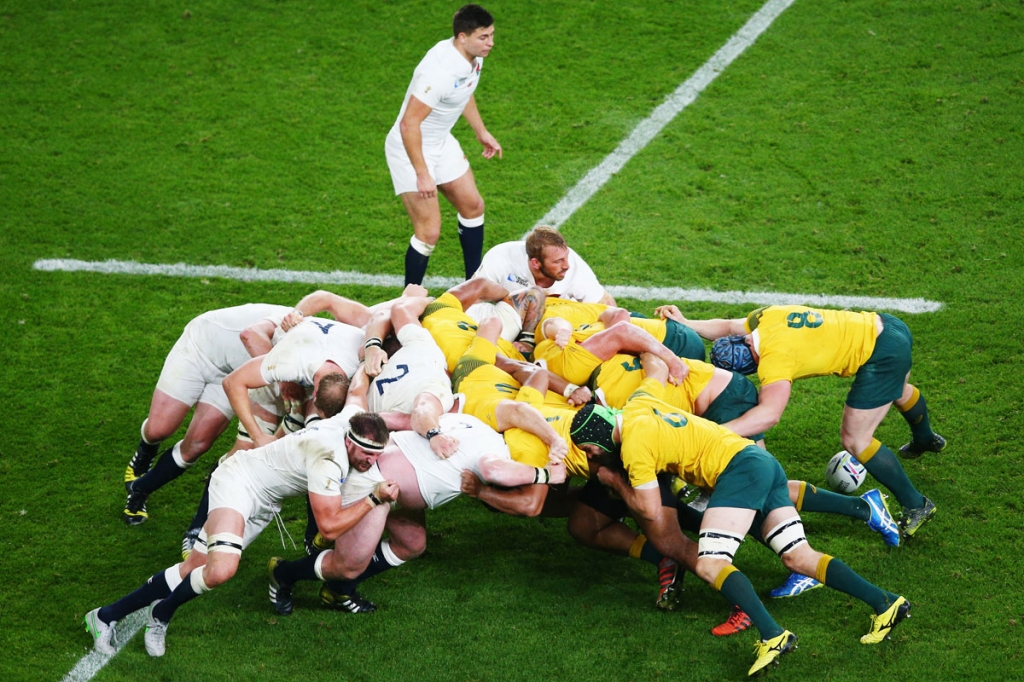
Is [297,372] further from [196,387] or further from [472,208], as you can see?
[472,208]

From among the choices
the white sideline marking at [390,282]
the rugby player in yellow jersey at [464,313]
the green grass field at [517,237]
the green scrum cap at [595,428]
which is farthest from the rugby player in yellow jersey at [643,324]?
the white sideline marking at [390,282]

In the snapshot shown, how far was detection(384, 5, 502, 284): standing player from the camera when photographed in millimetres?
7668

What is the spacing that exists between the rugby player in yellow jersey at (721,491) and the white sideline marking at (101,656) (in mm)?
2593

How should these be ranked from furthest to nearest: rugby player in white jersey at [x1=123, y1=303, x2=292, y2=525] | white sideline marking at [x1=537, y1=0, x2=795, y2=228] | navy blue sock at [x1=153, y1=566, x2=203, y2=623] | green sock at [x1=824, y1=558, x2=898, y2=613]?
white sideline marking at [x1=537, y1=0, x2=795, y2=228]
rugby player in white jersey at [x1=123, y1=303, x2=292, y2=525]
navy blue sock at [x1=153, y1=566, x2=203, y2=623]
green sock at [x1=824, y1=558, x2=898, y2=613]

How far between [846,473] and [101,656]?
4214mm

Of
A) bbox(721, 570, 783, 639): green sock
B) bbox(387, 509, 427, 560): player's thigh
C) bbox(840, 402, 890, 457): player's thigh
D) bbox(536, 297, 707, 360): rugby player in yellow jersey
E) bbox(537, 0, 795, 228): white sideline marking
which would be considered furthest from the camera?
bbox(537, 0, 795, 228): white sideline marking

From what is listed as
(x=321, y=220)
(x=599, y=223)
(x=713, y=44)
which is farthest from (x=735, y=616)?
(x=713, y=44)

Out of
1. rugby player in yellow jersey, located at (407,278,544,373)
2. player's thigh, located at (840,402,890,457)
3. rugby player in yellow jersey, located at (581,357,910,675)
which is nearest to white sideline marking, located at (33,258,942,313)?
rugby player in yellow jersey, located at (407,278,544,373)

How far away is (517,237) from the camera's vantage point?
9.20 m

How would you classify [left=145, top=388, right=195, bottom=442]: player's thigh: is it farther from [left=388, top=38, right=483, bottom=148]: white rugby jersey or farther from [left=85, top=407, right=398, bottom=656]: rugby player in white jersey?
[left=388, top=38, right=483, bottom=148]: white rugby jersey

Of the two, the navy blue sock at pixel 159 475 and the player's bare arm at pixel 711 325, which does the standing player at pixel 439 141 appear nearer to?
the player's bare arm at pixel 711 325

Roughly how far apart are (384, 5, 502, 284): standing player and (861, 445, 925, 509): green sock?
3441 mm

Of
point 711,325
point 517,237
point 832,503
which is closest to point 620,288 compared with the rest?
point 517,237

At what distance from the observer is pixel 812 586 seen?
5773 millimetres
